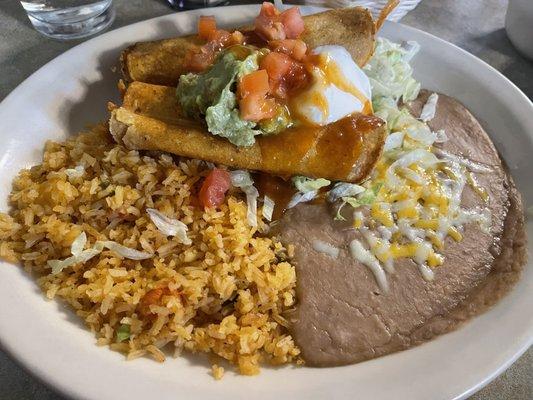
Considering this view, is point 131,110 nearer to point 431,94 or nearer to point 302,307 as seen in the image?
point 302,307

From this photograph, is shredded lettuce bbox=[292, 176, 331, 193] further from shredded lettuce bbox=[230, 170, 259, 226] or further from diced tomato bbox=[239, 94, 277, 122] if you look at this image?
diced tomato bbox=[239, 94, 277, 122]

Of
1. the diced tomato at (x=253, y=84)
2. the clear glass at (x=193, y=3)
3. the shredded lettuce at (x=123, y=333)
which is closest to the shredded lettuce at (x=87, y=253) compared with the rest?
the shredded lettuce at (x=123, y=333)

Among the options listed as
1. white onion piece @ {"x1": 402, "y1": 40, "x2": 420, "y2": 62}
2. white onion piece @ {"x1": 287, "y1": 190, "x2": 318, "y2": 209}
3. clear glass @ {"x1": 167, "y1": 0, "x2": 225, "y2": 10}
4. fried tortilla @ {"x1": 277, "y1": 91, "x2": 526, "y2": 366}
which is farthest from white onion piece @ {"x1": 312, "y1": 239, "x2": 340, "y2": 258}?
clear glass @ {"x1": 167, "y1": 0, "x2": 225, "y2": 10}

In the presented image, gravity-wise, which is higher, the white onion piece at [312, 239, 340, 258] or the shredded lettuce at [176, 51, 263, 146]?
the shredded lettuce at [176, 51, 263, 146]

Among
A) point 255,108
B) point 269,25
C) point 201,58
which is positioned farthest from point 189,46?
point 255,108

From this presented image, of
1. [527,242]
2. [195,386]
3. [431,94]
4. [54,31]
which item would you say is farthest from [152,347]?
[54,31]

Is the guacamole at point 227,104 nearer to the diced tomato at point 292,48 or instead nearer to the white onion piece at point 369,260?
the diced tomato at point 292,48
